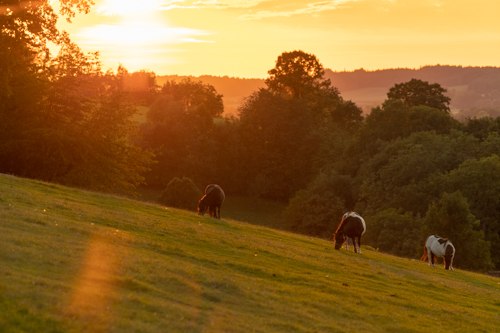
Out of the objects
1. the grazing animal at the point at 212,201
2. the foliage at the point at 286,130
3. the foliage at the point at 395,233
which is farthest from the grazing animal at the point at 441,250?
the foliage at the point at 286,130

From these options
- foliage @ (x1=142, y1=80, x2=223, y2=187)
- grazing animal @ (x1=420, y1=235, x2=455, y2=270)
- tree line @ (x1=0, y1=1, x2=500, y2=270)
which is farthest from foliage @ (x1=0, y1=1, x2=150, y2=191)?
foliage @ (x1=142, y1=80, x2=223, y2=187)

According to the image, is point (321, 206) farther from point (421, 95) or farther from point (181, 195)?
point (421, 95)

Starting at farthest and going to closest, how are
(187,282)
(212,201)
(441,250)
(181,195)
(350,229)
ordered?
(181,195) < (212,201) < (441,250) < (350,229) < (187,282)

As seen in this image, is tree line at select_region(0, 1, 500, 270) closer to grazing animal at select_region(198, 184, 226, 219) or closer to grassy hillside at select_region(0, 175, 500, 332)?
grazing animal at select_region(198, 184, 226, 219)

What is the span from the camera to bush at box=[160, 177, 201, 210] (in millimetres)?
73062

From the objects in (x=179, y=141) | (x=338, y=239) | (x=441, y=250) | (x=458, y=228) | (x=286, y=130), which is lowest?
(x=338, y=239)

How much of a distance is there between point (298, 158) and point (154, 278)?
93.5 meters

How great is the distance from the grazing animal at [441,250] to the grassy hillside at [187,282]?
384 centimetres

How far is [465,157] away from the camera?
275 feet

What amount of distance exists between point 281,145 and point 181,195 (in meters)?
41.3

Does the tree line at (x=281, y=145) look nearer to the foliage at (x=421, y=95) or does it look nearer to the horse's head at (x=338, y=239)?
the foliage at (x=421, y=95)

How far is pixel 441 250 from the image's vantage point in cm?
3962

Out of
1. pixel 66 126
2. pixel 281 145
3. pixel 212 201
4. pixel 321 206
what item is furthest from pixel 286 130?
pixel 212 201

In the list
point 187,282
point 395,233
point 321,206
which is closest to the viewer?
point 187,282
